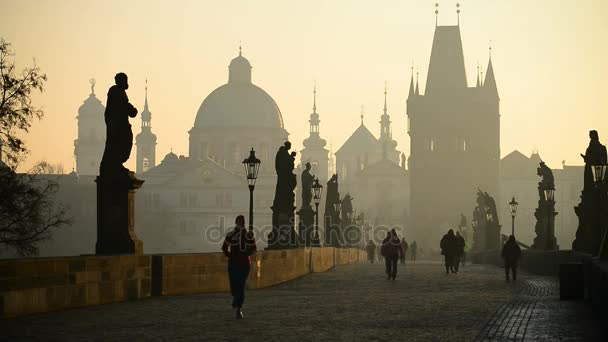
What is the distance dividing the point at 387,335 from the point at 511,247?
19867 millimetres

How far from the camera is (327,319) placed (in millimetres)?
19516

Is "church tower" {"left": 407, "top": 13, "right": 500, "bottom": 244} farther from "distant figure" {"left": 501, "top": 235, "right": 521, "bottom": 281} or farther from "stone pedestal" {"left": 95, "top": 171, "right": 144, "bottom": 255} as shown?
"stone pedestal" {"left": 95, "top": 171, "right": 144, "bottom": 255}

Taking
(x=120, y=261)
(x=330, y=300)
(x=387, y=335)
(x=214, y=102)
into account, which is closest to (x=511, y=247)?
(x=330, y=300)

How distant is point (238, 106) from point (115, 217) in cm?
17154

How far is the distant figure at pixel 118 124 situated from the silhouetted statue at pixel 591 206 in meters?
13.4

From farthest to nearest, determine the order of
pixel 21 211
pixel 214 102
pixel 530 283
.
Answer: pixel 214 102 < pixel 21 211 < pixel 530 283

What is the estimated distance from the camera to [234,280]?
20.8 m

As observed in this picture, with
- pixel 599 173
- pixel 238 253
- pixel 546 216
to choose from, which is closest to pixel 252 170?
pixel 599 173

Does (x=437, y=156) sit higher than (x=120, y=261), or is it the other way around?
(x=437, y=156)

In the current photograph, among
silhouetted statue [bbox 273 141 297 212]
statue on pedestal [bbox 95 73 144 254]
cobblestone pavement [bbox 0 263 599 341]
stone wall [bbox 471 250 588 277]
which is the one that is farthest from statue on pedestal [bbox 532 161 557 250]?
statue on pedestal [bbox 95 73 144 254]

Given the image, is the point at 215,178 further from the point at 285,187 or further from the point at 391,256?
the point at 391,256

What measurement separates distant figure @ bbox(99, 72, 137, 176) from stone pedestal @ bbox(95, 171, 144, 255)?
425 millimetres

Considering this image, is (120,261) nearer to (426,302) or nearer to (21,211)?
(426,302)

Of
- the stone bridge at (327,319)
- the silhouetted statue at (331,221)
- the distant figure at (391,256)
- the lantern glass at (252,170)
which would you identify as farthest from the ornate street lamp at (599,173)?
the silhouetted statue at (331,221)
